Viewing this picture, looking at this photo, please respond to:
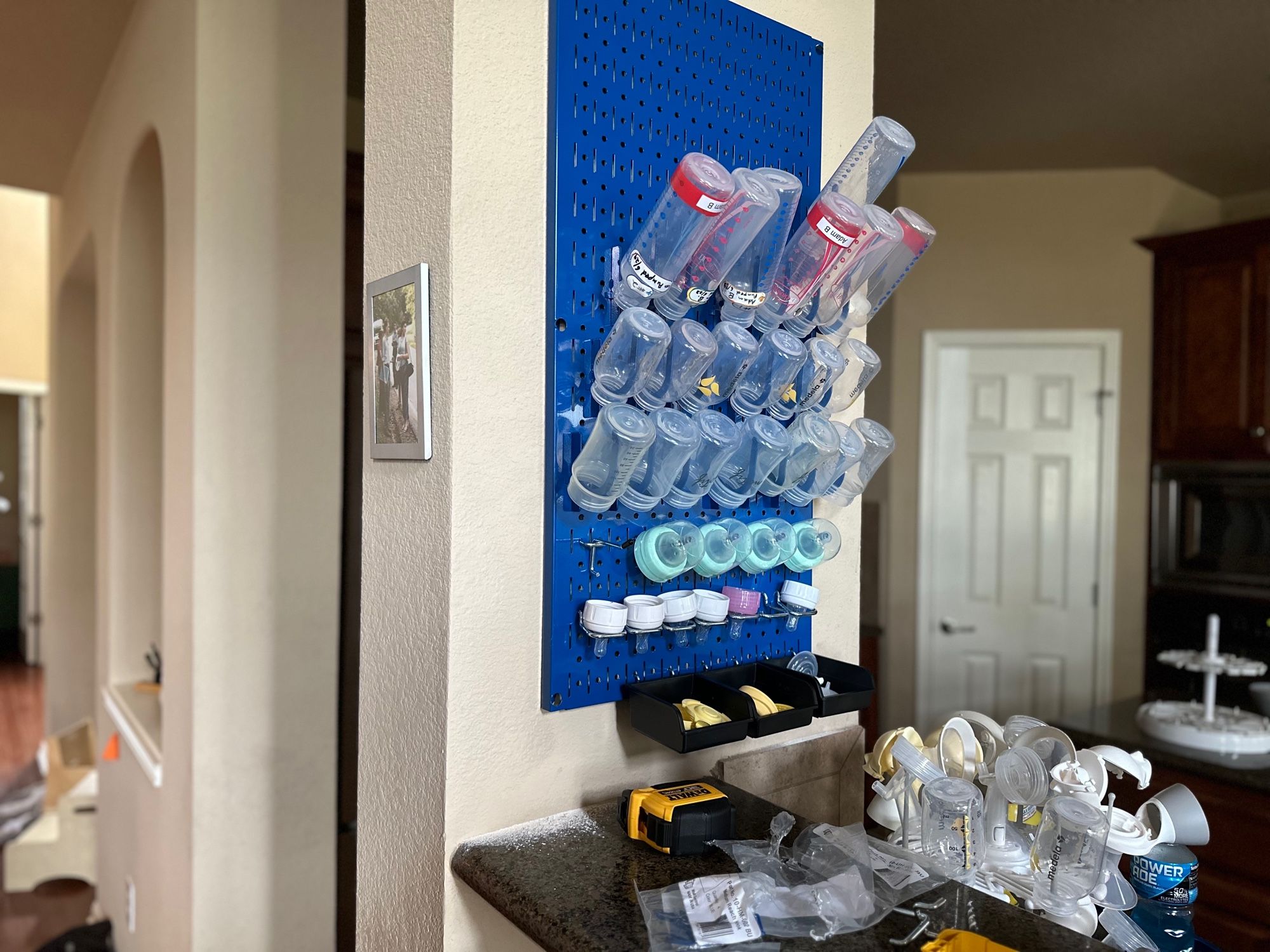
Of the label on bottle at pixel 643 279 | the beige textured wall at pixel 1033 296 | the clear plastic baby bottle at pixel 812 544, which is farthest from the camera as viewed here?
the beige textured wall at pixel 1033 296

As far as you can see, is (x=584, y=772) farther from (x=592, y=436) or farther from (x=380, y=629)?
(x=592, y=436)

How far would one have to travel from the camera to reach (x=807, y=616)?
1.50m

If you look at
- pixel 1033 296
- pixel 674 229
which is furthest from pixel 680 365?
pixel 1033 296

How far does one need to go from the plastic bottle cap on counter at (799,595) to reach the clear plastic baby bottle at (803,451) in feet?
0.50

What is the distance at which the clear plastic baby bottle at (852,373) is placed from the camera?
1.43 metres

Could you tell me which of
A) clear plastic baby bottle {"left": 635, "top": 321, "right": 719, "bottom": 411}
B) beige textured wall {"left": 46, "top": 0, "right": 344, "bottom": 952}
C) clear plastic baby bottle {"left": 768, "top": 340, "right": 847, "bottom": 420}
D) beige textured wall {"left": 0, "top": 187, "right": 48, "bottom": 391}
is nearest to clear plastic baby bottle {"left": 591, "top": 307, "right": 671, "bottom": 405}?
clear plastic baby bottle {"left": 635, "top": 321, "right": 719, "bottom": 411}

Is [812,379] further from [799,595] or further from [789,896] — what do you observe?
[789,896]

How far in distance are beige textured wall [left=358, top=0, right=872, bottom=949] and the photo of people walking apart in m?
0.04

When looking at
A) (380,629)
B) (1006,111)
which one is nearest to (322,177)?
(380,629)

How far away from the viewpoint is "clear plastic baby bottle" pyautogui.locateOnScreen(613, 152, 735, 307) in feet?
3.63

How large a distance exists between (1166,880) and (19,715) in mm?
7520

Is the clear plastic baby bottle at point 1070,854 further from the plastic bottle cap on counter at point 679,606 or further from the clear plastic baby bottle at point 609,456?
the clear plastic baby bottle at point 609,456

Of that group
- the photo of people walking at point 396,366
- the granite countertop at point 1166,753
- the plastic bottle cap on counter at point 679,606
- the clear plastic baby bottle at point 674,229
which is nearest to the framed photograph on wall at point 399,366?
the photo of people walking at point 396,366

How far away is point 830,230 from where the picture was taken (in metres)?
1.20
